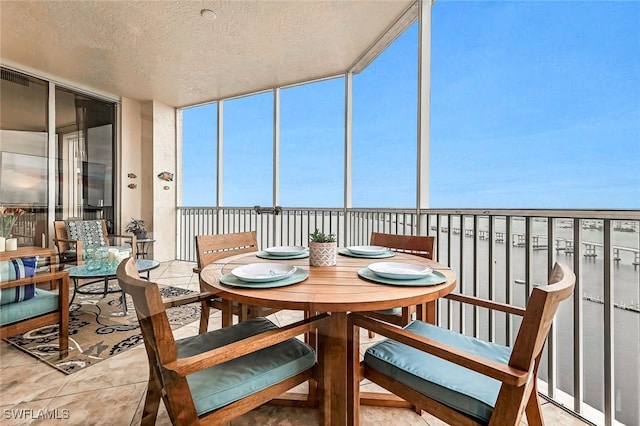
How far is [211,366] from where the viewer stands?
0.83 metres

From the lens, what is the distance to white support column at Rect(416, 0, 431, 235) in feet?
8.34

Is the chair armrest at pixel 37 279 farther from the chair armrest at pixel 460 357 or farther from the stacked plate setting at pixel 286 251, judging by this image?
the chair armrest at pixel 460 357

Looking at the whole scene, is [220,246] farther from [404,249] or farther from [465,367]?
[465,367]

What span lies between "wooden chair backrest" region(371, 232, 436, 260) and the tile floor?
86 centimetres

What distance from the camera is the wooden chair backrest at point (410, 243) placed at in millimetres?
1797

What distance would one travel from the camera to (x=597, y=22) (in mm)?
1698

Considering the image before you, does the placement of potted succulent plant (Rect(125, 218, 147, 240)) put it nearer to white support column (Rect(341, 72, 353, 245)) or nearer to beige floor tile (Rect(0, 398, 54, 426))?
white support column (Rect(341, 72, 353, 245))

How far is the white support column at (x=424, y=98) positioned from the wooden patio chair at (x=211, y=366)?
1.85 metres

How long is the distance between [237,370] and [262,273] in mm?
358

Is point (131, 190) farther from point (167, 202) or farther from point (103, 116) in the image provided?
Answer: point (103, 116)

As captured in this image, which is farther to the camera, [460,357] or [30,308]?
[30,308]

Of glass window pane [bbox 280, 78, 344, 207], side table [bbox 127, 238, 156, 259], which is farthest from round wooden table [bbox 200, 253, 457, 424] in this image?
side table [bbox 127, 238, 156, 259]

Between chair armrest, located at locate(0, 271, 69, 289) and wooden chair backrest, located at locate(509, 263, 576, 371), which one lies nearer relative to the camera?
wooden chair backrest, located at locate(509, 263, 576, 371)

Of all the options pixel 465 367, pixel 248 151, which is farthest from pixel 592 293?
pixel 248 151
